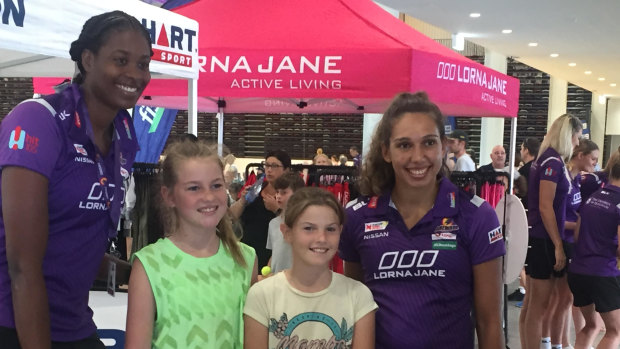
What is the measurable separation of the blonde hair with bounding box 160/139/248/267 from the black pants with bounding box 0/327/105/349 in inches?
14.7

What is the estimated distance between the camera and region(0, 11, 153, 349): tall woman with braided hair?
123cm

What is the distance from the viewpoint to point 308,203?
1.81 meters

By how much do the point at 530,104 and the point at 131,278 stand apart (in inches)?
549

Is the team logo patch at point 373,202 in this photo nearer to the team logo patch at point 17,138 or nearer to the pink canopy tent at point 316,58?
the team logo patch at point 17,138

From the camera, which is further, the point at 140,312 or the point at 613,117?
the point at 613,117

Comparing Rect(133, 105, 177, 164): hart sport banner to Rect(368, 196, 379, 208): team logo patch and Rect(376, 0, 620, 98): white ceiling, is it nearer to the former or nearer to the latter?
Rect(376, 0, 620, 98): white ceiling

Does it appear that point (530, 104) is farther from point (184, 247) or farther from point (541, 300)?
point (184, 247)

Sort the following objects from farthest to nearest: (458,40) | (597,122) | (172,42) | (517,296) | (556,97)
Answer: (597,122)
(556,97)
(458,40)
(517,296)
(172,42)

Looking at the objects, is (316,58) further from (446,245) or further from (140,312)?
(140,312)

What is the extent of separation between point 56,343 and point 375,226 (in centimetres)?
89

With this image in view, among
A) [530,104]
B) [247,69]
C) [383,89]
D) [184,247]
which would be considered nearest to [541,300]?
[383,89]

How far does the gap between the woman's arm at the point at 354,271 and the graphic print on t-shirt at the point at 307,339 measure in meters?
0.21

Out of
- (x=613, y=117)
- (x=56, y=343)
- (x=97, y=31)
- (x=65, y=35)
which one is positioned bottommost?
(x=56, y=343)

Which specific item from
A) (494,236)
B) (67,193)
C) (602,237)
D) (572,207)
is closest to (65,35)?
(67,193)
